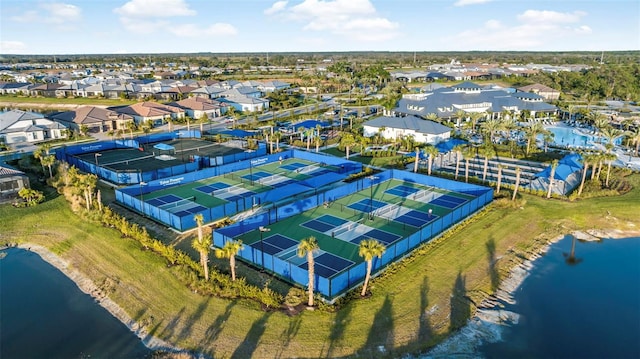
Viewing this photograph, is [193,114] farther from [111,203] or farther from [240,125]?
[111,203]

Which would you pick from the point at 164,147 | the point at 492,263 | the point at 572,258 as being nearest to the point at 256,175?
the point at 164,147

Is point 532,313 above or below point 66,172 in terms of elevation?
below

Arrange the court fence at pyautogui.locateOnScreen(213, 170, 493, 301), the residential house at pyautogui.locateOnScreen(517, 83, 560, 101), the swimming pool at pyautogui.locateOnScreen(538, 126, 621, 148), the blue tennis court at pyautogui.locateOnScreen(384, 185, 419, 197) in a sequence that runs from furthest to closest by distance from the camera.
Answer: the residential house at pyautogui.locateOnScreen(517, 83, 560, 101)
the swimming pool at pyautogui.locateOnScreen(538, 126, 621, 148)
the blue tennis court at pyautogui.locateOnScreen(384, 185, 419, 197)
the court fence at pyautogui.locateOnScreen(213, 170, 493, 301)

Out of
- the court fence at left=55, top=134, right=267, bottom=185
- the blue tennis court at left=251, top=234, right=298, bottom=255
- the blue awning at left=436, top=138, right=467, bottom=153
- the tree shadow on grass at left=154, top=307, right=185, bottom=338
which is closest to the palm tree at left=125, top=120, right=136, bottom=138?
the court fence at left=55, top=134, right=267, bottom=185

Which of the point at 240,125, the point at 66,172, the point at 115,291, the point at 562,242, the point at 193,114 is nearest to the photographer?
the point at 115,291

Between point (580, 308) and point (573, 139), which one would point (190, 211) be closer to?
point (580, 308)

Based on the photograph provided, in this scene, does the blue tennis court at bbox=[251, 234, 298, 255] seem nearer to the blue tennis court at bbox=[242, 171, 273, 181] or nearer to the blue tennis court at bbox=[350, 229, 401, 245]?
the blue tennis court at bbox=[350, 229, 401, 245]

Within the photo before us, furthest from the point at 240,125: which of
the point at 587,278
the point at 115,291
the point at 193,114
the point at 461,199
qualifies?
the point at 587,278
